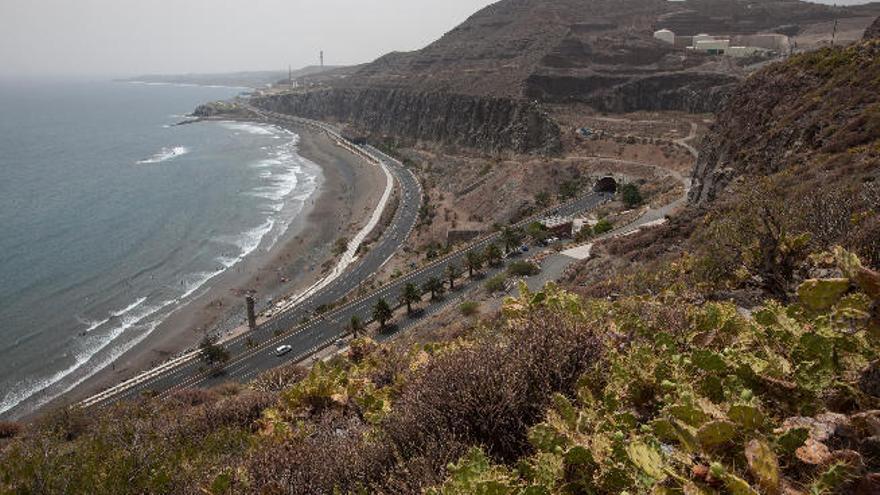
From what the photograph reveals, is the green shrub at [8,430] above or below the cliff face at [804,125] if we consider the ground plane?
below

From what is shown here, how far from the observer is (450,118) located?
112875 millimetres

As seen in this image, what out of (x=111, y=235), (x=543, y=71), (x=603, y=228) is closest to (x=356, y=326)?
(x=603, y=228)

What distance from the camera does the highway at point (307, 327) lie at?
38.2 m

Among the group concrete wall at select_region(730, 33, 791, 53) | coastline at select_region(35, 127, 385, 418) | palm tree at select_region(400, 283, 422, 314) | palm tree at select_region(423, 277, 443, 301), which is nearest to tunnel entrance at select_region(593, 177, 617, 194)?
coastline at select_region(35, 127, 385, 418)

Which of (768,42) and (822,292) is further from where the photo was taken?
(768,42)

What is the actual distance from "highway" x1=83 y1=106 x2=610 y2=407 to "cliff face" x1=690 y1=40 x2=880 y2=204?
75.2ft

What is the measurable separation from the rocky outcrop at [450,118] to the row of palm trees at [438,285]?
36207 mm

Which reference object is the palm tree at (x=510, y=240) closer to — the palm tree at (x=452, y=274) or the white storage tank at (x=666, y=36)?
the palm tree at (x=452, y=274)

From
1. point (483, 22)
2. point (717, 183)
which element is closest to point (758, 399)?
point (717, 183)

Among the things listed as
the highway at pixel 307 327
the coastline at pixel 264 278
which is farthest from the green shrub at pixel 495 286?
the coastline at pixel 264 278

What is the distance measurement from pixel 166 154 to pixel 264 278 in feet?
282

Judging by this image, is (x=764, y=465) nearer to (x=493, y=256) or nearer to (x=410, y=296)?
(x=410, y=296)

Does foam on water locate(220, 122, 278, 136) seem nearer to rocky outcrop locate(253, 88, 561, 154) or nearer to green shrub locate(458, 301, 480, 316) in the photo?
rocky outcrop locate(253, 88, 561, 154)

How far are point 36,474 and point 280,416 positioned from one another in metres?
3.61
